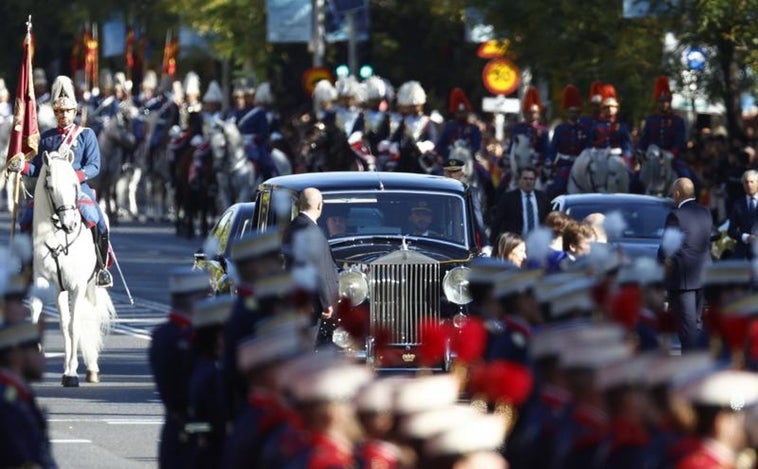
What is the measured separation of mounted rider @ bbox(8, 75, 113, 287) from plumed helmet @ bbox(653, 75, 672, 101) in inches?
450

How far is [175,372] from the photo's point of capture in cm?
1177

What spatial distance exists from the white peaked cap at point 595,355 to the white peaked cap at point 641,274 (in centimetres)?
246

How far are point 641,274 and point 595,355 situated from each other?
2.73 meters

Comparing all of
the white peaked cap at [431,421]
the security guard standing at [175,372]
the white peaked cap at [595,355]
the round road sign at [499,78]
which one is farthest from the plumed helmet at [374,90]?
the white peaked cap at [431,421]

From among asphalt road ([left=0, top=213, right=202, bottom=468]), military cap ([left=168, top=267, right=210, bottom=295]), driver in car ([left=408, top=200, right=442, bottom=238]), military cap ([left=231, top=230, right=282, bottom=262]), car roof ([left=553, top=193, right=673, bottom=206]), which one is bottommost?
asphalt road ([left=0, top=213, right=202, bottom=468])

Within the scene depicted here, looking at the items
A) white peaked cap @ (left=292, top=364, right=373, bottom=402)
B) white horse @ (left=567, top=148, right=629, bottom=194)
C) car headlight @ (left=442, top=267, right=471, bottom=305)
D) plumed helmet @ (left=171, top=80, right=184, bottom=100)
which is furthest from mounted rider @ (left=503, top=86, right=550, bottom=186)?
white peaked cap @ (left=292, top=364, right=373, bottom=402)

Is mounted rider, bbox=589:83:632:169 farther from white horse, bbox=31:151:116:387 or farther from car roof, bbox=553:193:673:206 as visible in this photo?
white horse, bbox=31:151:116:387

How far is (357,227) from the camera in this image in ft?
67.6

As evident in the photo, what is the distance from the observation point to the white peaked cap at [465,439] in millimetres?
8320

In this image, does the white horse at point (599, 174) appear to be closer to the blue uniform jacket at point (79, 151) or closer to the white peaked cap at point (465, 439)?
the blue uniform jacket at point (79, 151)

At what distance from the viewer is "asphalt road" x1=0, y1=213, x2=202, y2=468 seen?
16.6 m

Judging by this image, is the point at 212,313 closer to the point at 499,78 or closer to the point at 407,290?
the point at 407,290

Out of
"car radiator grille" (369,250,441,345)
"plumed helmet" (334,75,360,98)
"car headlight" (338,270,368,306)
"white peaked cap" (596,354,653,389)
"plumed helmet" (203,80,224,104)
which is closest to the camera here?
"white peaked cap" (596,354,653,389)

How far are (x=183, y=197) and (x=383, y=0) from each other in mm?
15599
